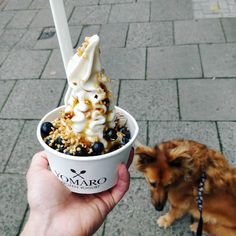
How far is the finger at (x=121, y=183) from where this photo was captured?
1845mm

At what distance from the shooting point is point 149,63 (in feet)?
15.0

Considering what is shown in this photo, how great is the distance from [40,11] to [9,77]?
6.11 feet

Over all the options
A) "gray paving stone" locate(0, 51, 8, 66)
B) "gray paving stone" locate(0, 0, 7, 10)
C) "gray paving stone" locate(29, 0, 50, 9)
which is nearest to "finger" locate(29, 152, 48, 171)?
"gray paving stone" locate(0, 51, 8, 66)

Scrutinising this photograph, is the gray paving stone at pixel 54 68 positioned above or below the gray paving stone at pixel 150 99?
above

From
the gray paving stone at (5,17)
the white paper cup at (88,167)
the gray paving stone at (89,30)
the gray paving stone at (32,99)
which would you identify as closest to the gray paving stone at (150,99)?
the gray paving stone at (32,99)

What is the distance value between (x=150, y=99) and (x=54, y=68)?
144 centimetres

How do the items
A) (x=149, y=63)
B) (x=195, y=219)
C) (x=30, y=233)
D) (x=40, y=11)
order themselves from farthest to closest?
1. (x=40, y=11)
2. (x=149, y=63)
3. (x=195, y=219)
4. (x=30, y=233)

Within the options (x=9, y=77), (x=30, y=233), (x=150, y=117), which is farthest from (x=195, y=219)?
(x=9, y=77)

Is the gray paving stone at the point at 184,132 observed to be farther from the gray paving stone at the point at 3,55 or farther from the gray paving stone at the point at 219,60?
the gray paving stone at the point at 3,55

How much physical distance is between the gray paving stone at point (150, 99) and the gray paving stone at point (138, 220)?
984mm

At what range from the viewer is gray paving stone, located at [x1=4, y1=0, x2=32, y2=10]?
625 centimetres

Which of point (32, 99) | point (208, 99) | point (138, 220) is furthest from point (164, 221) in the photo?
point (32, 99)

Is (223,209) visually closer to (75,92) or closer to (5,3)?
(75,92)

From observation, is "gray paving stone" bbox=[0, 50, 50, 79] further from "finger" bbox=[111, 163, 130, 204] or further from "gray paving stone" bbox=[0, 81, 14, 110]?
"finger" bbox=[111, 163, 130, 204]
